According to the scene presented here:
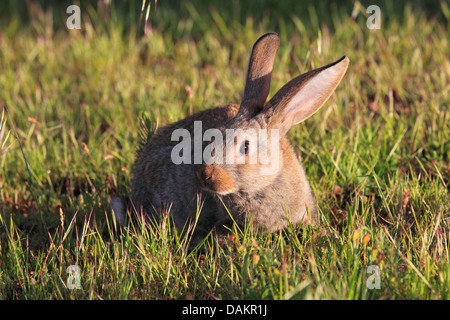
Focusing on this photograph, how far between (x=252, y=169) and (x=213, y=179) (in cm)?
31

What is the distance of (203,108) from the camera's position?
17.5 feet

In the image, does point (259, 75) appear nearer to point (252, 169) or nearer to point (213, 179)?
point (252, 169)

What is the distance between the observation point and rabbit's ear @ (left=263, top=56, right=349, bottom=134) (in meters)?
3.53

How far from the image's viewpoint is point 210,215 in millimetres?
3850

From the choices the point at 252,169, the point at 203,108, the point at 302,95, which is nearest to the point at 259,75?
the point at 302,95

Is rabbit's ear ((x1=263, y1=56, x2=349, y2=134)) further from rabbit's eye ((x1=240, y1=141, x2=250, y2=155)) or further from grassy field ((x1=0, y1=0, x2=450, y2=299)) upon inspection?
grassy field ((x1=0, y1=0, x2=450, y2=299))

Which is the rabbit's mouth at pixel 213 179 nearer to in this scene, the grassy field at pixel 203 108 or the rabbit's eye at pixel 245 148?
the rabbit's eye at pixel 245 148

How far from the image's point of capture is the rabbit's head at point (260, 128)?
3.48 meters

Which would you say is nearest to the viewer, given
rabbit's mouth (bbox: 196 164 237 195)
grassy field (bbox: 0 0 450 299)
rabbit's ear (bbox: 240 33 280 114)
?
grassy field (bbox: 0 0 450 299)

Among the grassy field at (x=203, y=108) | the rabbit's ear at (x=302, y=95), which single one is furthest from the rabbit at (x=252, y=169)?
the grassy field at (x=203, y=108)

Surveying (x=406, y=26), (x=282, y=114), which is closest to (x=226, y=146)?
(x=282, y=114)

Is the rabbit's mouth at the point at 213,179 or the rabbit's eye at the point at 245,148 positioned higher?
the rabbit's eye at the point at 245,148

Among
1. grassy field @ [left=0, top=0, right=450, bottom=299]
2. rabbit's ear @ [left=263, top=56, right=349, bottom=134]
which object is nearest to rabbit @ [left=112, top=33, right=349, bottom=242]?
rabbit's ear @ [left=263, top=56, right=349, bottom=134]

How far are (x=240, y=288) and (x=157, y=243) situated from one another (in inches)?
26.9
